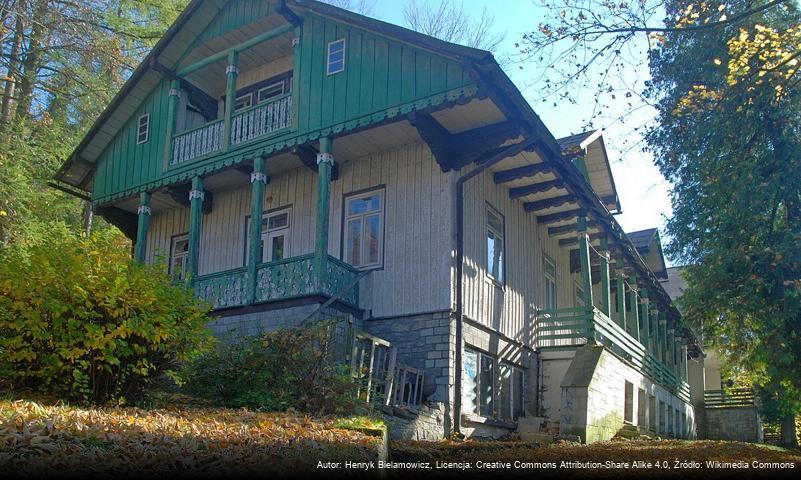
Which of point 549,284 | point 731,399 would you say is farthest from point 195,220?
Answer: point 731,399

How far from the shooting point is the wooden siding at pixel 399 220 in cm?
1555

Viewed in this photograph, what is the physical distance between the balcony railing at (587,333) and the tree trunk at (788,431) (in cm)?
1307

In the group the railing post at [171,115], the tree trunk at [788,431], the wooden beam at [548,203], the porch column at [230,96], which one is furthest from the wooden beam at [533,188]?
the tree trunk at [788,431]

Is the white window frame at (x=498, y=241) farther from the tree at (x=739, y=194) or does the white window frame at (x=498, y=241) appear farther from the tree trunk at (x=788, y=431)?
the tree trunk at (x=788, y=431)

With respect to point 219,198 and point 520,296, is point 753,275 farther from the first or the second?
point 219,198

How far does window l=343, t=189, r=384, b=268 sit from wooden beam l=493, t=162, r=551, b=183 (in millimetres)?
2738

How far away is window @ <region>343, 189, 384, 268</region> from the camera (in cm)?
1650

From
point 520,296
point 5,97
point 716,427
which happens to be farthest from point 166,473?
point 716,427

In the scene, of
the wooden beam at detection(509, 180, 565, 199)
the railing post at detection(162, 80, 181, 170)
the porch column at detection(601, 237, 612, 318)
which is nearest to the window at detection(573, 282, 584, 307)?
the porch column at detection(601, 237, 612, 318)

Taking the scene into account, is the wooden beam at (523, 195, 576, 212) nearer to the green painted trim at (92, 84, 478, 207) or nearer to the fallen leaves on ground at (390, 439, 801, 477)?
the green painted trim at (92, 84, 478, 207)

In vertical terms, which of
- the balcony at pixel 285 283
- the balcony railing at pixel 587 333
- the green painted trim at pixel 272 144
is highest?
the green painted trim at pixel 272 144

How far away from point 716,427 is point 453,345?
25709mm

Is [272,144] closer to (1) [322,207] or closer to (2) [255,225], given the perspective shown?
(2) [255,225]

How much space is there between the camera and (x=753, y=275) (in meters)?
17.0
